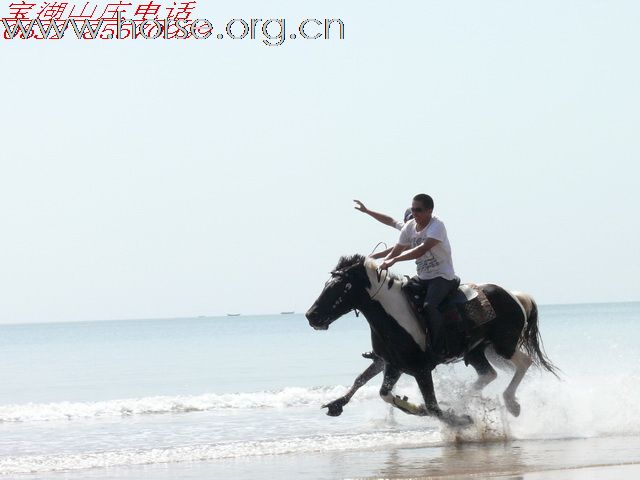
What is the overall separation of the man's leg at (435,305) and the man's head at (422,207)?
0.66 metres

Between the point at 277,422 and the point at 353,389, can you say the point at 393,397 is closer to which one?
the point at 353,389

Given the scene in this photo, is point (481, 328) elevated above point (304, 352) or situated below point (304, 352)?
below

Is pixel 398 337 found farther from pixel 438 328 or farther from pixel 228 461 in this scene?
pixel 228 461

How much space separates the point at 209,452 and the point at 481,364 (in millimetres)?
3133

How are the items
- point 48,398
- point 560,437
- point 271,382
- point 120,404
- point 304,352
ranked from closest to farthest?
point 560,437
point 120,404
point 48,398
point 271,382
point 304,352

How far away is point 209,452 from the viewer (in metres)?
12.2

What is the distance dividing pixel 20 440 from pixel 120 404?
15.6 feet

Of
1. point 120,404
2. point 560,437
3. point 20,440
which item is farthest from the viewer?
point 120,404

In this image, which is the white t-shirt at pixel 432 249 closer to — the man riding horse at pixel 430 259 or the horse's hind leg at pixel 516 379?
the man riding horse at pixel 430 259

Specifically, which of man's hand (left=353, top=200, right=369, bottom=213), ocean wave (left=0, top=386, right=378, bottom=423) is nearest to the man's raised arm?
man's hand (left=353, top=200, right=369, bottom=213)

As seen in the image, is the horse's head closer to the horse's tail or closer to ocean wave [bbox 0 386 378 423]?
the horse's tail

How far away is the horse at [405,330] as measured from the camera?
11.0m

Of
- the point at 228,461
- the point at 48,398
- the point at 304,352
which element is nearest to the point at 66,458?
the point at 228,461

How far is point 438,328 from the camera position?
37.4ft
